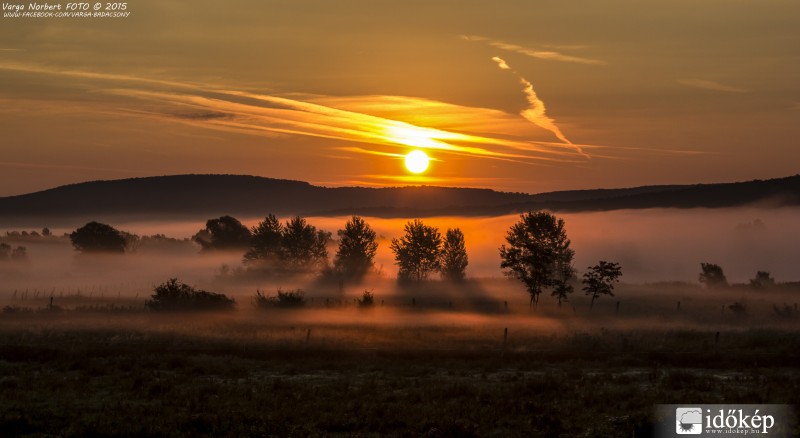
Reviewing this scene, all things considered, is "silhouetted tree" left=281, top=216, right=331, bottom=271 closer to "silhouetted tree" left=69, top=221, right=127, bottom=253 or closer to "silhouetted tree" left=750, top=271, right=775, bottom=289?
"silhouetted tree" left=69, top=221, right=127, bottom=253

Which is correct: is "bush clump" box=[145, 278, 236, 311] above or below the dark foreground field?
above

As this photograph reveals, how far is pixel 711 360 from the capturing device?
51.1m

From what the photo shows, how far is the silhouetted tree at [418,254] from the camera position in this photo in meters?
162

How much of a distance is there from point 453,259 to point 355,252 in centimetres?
1795

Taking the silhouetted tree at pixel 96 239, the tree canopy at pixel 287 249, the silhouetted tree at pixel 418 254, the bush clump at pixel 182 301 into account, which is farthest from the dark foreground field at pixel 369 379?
the silhouetted tree at pixel 96 239

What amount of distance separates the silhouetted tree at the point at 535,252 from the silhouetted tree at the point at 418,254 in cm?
5046

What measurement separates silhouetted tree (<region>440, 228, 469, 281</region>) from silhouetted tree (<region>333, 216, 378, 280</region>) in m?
13.1

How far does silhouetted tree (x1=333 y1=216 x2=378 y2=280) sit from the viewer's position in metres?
164

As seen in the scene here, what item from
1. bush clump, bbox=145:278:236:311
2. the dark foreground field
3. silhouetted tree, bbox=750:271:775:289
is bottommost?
the dark foreground field

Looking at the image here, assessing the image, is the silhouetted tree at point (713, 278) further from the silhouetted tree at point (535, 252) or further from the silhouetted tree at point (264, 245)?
the silhouetted tree at point (264, 245)

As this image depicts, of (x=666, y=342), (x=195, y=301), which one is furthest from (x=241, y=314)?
(x=666, y=342)

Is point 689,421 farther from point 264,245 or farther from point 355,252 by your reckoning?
point 264,245

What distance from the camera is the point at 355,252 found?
6531 inches

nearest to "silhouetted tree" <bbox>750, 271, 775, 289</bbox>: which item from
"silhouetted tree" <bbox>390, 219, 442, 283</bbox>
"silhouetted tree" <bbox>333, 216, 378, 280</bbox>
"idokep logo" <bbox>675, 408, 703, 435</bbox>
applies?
"silhouetted tree" <bbox>390, 219, 442, 283</bbox>
